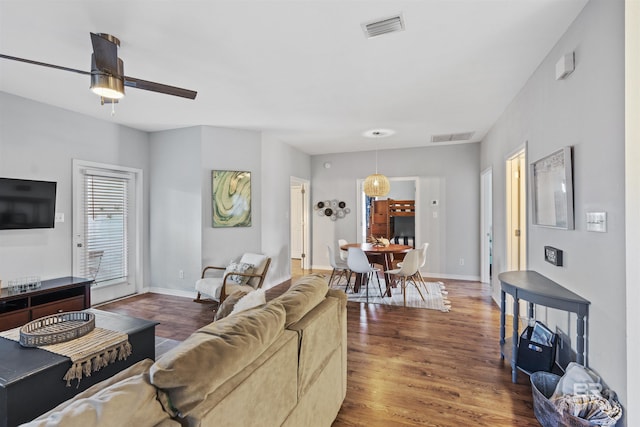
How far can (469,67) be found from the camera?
277 cm

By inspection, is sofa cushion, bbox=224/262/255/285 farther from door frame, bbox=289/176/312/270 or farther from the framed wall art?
the framed wall art

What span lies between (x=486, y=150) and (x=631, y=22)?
12.6 feet

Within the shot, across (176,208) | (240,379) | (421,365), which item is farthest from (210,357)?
(176,208)

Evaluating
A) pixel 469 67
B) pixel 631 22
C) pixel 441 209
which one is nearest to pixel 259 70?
pixel 469 67

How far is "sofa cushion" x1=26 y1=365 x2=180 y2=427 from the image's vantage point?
705 mm

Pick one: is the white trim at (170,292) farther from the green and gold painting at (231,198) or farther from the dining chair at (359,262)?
the dining chair at (359,262)

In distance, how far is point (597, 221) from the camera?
179cm

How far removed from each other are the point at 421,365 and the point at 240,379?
205cm

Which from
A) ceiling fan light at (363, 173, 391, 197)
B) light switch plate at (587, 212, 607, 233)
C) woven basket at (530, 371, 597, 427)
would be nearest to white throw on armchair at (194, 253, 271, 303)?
ceiling fan light at (363, 173, 391, 197)

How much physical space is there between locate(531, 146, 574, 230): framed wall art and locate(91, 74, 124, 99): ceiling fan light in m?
3.10

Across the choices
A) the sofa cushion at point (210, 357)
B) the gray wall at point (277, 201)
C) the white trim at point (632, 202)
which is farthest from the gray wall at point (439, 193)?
the sofa cushion at point (210, 357)

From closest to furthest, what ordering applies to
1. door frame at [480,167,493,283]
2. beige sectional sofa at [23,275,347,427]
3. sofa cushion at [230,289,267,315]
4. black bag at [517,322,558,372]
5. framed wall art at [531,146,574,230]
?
beige sectional sofa at [23,275,347,427] → sofa cushion at [230,289,267,315] → framed wall art at [531,146,574,230] → black bag at [517,322,558,372] → door frame at [480,167,493,283]

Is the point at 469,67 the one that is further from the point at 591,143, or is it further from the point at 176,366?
the point at 176,366

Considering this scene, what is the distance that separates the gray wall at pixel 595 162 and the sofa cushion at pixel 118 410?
2.12m
